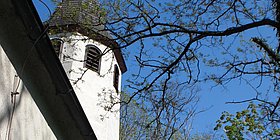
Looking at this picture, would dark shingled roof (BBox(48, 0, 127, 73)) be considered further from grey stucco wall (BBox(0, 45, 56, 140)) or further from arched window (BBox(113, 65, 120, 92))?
arched window (BBox(113, 65, 120, 92))

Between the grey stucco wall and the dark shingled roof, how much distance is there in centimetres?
167

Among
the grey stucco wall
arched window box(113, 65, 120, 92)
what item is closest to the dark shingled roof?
the grey stucco wall

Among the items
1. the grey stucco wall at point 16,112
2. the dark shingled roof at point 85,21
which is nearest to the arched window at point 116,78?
the dark shingled roof at point 85,21

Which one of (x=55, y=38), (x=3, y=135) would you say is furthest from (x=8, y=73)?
(x=55, y=38)

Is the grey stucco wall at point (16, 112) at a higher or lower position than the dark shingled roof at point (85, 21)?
lower

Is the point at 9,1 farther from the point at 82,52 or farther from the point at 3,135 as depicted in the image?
the point at 82,52

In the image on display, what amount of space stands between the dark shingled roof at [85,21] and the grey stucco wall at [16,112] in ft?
5.48

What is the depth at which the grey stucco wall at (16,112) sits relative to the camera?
382cm

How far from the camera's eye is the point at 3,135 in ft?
12.3

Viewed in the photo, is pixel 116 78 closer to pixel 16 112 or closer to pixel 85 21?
pixel 85 21

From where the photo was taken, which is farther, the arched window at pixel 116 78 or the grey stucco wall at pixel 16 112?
the arched window at pixel 116 78

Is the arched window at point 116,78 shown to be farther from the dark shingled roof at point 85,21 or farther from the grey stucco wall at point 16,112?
the grey stucco wall at point 16,112

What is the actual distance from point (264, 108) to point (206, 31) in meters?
1.72

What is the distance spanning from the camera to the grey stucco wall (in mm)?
3822
